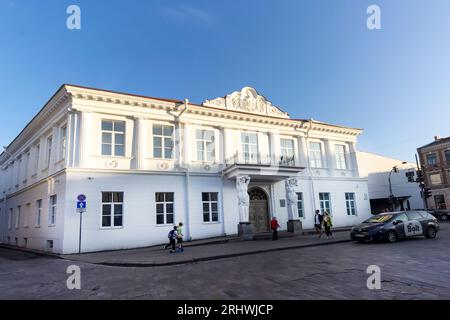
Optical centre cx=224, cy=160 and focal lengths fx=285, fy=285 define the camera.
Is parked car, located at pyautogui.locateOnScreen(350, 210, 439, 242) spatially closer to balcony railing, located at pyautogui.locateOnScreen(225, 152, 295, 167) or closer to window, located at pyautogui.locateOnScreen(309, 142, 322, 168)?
balcony railing, located at pyautogui.locateOnScreen(225, 152, 295, 167)

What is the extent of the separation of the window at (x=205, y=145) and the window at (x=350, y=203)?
45.4ft

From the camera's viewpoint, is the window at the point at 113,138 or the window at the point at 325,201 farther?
the window at the point at 325,201

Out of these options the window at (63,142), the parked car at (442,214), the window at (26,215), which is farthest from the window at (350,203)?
the window at (26,215)

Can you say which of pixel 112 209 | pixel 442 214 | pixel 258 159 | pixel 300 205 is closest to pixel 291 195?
pixel 300 205

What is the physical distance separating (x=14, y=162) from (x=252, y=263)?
2796 centimetres

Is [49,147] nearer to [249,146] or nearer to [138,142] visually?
[138,142]

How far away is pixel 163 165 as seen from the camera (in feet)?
61.1

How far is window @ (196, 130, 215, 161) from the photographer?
66.5 ft

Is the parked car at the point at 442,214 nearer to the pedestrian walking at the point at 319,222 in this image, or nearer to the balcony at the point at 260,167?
the balcony at the point at 260,167

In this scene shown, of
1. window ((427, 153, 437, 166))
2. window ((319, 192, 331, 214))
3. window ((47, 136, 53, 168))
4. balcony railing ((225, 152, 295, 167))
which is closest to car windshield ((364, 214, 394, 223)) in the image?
balcony railing ((225, 152, 295, 167))

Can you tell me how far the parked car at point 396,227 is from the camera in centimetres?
1393

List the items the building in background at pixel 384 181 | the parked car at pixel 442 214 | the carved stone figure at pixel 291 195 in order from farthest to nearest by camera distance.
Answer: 1. the building in background at pixel 384 181
2. the parked car at pixel 442 214
3. the carved stone figure at pixel 291 195

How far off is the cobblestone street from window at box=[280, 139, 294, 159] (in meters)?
13.6
